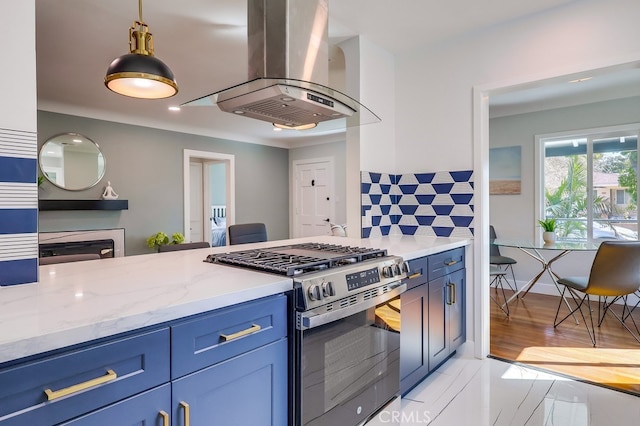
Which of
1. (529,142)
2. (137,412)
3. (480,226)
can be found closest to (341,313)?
(137,412)

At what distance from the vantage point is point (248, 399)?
3.80 feet

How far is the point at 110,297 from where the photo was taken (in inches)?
41.0

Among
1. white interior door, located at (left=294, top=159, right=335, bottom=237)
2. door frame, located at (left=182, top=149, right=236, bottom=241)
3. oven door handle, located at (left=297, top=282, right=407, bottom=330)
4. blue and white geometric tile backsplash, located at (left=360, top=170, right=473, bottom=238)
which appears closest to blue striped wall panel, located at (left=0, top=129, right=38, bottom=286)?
oven door handle, located at (left=297, top=282, right=407, bottom=330)

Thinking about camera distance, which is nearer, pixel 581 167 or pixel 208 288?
pixel 208 288

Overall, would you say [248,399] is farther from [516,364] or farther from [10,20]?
[516,364]

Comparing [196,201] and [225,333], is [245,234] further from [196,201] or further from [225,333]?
[196,201]

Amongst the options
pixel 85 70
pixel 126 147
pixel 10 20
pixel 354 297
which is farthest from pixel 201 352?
pixel 126 147

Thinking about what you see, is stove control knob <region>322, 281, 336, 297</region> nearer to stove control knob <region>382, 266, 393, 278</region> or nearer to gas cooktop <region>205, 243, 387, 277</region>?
gas cooktop <region>205, 243, 387, 277</region>

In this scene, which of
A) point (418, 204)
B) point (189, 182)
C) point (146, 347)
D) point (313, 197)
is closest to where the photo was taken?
point (146, 347)

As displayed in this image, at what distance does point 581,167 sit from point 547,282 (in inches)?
58.2

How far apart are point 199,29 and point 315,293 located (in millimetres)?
2215

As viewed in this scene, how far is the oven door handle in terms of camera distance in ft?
4.20

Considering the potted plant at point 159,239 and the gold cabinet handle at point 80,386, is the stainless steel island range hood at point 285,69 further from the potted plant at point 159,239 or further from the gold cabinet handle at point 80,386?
the potted plant at point 159,239

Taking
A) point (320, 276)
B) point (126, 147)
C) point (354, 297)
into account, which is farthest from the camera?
point (126, 147)
